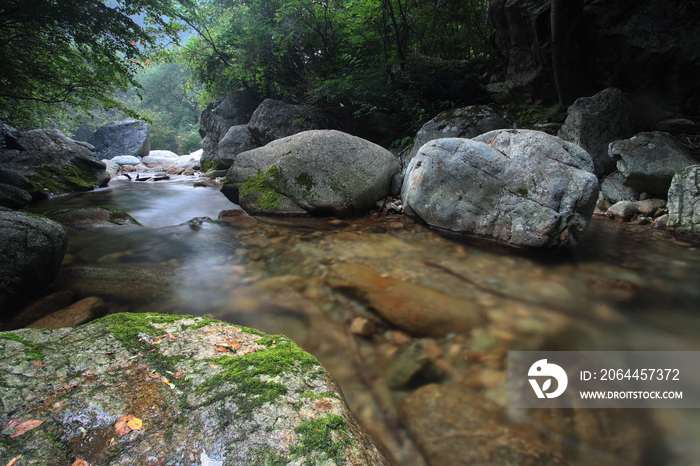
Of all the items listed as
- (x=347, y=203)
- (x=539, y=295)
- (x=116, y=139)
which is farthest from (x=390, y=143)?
Result: (x=116, y=139)

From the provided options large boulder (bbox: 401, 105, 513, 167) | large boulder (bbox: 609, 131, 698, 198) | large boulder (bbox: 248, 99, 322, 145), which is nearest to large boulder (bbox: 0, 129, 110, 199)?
large boulder (bbox: 248, 99, 322, 145)

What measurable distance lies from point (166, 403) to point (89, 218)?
501 cm

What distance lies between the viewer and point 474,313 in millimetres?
2400

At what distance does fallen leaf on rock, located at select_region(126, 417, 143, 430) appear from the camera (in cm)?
104

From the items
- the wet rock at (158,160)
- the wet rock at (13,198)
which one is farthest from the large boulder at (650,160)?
the wet rock at (158,160)

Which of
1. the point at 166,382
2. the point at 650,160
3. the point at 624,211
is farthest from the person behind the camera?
the point at 624,211

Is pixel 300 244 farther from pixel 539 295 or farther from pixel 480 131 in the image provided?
pixel 480 131

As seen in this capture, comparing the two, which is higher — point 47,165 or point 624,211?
point 47,165

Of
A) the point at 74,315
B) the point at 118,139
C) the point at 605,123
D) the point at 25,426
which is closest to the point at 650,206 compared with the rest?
the point at 605,123

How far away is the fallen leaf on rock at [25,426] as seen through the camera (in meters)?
0.95

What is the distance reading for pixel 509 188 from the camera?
3.80m

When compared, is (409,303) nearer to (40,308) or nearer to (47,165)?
(40,308)

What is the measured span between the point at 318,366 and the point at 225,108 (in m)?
15.7

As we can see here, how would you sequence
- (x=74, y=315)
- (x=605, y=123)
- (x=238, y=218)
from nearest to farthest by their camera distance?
(x=74, y=315) < (x=238, y=218) < (x=605, y=123)
